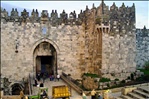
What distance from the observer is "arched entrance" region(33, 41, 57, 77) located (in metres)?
24.8

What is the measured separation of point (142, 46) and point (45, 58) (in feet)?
33.2

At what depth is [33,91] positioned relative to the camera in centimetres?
2008

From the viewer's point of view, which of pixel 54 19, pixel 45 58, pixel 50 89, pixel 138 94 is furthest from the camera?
pixel 45 58

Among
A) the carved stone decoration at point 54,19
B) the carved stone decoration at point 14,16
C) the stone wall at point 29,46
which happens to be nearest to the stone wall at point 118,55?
the stone wall at point 29,46

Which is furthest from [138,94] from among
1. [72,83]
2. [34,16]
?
[34,16]

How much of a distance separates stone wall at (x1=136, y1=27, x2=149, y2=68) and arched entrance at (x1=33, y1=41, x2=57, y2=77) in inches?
343

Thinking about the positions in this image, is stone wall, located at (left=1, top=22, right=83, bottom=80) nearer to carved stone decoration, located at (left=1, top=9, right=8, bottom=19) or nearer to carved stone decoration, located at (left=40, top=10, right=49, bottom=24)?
carved stone decoration, located at (left=40, top=10, right=49, bottom=24)

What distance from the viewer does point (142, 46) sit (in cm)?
2739

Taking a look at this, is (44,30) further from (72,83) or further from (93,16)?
(72,83)

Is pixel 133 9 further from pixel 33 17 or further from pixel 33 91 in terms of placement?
pixel 33 91

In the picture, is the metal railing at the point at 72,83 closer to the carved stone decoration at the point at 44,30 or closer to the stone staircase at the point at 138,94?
the stone staircase at the point at 138,94

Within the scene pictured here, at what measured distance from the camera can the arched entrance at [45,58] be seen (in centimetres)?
2477

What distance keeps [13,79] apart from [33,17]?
5.87 m

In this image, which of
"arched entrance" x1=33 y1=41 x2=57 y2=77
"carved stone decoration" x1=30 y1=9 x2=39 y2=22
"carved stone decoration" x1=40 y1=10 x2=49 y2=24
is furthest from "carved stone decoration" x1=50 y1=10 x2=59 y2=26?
"arched entrance" x1=33 y1=41 x2=57 y2=77
